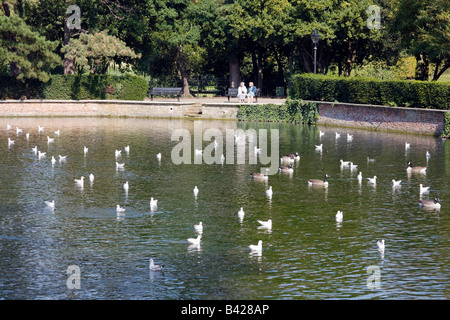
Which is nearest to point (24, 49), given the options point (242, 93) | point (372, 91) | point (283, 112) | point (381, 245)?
point (242, 93)

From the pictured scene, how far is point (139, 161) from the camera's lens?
127 ft

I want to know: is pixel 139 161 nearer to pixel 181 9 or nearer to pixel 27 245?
pixel 27 245

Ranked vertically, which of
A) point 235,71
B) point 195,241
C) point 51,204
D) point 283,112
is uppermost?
point 235,71

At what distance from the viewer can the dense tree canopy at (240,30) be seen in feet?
200

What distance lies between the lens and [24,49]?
5916cm

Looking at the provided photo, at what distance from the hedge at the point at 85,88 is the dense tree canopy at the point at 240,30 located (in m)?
1.50

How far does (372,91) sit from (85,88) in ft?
82.7

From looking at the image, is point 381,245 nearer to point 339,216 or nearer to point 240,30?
point 339,216

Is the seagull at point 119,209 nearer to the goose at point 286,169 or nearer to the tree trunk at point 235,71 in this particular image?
the goose at point 286,169

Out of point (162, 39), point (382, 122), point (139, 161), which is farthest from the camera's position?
point (162, 39)

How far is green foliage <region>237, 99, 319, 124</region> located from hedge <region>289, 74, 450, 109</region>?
1.12 meters
